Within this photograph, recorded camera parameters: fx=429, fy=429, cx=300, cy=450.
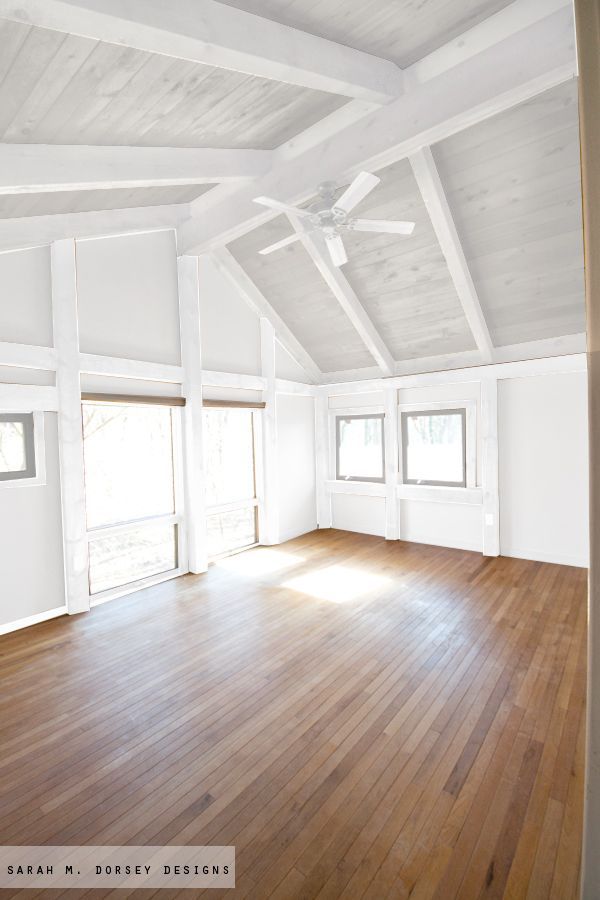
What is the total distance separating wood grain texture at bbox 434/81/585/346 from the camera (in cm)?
339

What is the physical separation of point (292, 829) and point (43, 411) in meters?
3.78

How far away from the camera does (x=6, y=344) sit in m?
3.72

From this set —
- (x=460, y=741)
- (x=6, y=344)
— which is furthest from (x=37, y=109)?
(x=460, y=741)

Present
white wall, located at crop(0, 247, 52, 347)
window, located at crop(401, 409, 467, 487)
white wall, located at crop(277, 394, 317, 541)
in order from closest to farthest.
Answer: white wall, located at crop(0, 247, 52, 347), window, located at crop(401, 409, 467, 487), white wall, located at crop(277, 394, 317, 541)

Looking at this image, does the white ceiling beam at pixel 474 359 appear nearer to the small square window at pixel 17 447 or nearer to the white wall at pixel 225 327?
the white wall at pixel 225 327

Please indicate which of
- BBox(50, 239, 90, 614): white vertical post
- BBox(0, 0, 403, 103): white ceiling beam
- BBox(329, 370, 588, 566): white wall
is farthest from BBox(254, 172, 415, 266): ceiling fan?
BBox(329, 370, 588, 566): white wall

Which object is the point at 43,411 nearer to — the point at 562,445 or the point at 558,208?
the point at 558,208

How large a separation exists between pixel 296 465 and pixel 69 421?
3764 millimetres

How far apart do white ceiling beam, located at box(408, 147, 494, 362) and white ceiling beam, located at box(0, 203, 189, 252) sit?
8.82ft

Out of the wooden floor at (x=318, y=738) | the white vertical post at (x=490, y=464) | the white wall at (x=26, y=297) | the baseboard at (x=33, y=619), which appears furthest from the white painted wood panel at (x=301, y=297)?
the baseboard at (x=33, y=619)

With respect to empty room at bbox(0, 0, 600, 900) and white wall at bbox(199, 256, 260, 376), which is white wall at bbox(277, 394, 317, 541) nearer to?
empty room at bbox(0, 0, 600, 900)

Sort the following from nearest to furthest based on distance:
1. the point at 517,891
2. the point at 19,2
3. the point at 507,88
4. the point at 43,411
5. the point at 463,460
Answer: the point at 517,891, the point at 19,2, the point at 507,88, the point at 43,411, the point at 463,460

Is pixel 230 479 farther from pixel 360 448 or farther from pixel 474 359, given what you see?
pixel 474 359

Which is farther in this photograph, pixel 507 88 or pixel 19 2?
pixel 507 88
